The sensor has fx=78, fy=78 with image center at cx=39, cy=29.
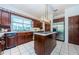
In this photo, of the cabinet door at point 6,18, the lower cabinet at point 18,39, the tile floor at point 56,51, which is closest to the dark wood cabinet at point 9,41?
the lower cabinet at point 18,39

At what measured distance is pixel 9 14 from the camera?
349cm

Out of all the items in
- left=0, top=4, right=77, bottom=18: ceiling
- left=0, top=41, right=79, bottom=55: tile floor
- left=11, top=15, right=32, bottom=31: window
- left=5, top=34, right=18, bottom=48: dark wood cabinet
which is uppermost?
left=0, top=4, right=77, bottom=18: ceiling

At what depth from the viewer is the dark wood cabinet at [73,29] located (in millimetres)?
3677

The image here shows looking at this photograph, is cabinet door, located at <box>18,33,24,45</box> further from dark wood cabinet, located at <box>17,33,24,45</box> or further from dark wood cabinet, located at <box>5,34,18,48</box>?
dark wood cabinet, located at <box>5,34,18,48</box>

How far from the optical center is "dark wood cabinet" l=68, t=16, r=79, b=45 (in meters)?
3.68

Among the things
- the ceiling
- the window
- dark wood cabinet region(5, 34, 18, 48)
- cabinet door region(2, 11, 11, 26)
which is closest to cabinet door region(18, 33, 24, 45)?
the window

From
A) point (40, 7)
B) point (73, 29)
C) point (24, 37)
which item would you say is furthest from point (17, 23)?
Answer: point (73, 29)

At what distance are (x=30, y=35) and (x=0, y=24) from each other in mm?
1922

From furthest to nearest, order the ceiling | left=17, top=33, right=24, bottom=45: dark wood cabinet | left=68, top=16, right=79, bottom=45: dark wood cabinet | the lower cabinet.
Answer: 1. left=17, top=33, right=24, bottom=45: dark wood cabinet
2. left=68, top=16, right=79, bottom=45: dark wood cabinet
3. the lower cabinet
4. the ceiling

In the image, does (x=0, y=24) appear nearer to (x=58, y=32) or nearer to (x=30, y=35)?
(x=30, y=35)
